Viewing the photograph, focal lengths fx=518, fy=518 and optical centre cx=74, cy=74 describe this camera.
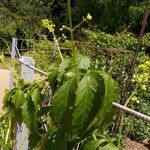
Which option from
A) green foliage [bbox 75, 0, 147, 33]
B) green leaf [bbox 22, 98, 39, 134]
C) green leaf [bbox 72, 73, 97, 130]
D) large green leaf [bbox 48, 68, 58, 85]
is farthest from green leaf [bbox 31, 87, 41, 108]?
green foliage [bbox 75, 0, 147, 33]

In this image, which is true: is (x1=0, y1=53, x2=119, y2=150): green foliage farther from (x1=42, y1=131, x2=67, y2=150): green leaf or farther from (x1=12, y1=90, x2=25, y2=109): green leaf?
(x1=12, y1=90, x2=25, y2=109): green leaf

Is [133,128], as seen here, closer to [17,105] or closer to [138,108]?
[138,108]

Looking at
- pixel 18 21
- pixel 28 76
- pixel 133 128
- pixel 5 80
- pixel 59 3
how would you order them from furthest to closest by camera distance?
pixel 59 3 < pixel 18 21 < pixel 5 80 < pixel 133 128 < pixel 28 76

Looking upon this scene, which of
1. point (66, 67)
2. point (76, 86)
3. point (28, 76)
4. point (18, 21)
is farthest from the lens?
point (18, 21)

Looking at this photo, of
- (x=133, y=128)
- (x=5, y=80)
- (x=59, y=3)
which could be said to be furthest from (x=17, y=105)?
(x=59, y=3)

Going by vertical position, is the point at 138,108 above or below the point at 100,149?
below

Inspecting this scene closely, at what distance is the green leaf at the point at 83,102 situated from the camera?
1.60m

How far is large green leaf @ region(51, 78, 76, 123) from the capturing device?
164 cm

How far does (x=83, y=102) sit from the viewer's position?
160 cm

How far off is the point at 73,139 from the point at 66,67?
25 cm

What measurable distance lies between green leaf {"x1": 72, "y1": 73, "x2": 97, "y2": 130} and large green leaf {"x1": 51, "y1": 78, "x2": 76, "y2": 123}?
43 millimetres

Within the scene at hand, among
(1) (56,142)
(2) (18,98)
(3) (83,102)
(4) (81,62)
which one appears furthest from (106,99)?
(2) (18,98)

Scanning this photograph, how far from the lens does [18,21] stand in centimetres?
2100

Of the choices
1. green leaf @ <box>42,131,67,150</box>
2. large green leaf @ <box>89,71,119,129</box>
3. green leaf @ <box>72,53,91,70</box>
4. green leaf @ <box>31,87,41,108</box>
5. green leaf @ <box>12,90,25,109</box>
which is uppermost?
green leaf @ <box>72,53,91,70</box>
